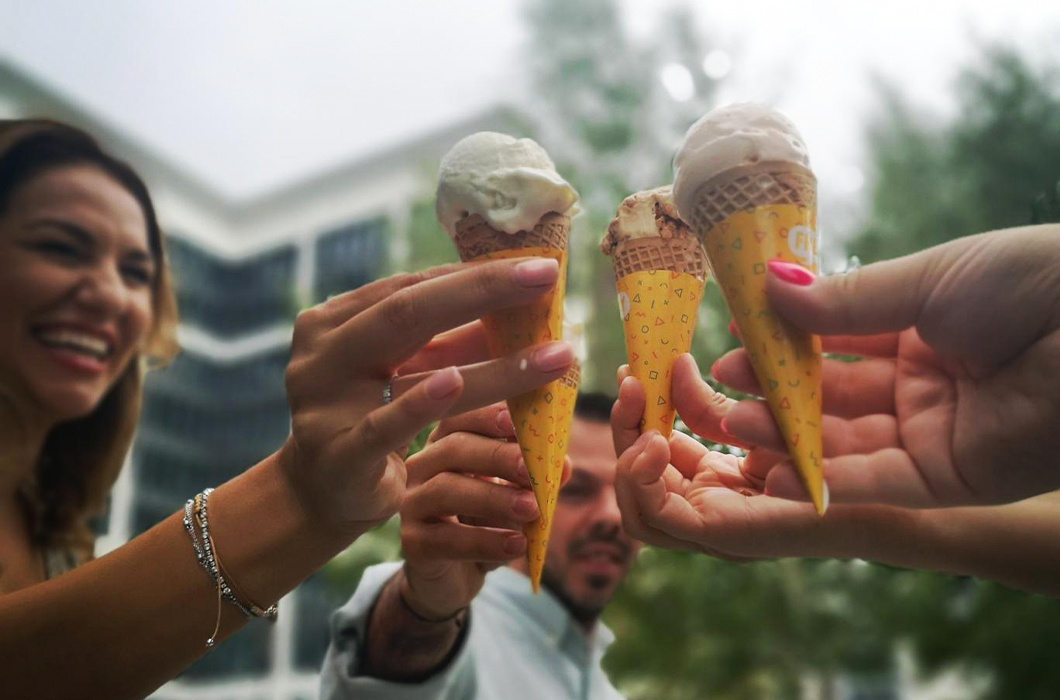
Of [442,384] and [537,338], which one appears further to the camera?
[537,338]

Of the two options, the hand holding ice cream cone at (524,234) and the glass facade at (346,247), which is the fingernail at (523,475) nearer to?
the hand holding ice cream cone at (524,234)

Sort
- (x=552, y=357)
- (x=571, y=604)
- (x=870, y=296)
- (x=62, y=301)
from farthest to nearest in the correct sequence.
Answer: (x=571, y=604)
(x=62, y=301)
(x=552, y=357)
(x=870, y=296)

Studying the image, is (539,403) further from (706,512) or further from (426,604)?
(426,604)

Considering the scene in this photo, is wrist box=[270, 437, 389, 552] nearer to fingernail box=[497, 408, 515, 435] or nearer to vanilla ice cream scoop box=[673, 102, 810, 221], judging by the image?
fingernail box=[497, 408, 515, 435]

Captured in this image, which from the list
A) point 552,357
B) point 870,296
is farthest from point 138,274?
point 870,296

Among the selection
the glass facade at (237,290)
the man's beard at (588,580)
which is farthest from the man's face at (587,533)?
the glass facade at (237,290)

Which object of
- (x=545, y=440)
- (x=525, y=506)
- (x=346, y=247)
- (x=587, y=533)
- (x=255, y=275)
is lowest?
(x=255, y=275)
